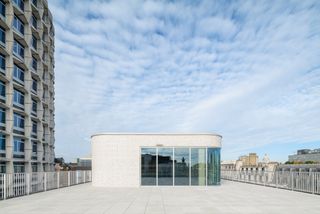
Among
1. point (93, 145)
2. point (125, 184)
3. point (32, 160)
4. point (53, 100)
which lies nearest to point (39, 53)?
point (53, 100)

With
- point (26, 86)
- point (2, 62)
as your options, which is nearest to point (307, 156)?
point (26, 86)

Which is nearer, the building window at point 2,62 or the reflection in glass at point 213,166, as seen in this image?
the reflection in glass at point 213,166

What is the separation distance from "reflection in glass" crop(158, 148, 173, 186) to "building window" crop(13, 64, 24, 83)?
17.0 meters

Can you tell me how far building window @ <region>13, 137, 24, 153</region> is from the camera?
29.7 metres

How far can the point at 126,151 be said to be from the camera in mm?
21281

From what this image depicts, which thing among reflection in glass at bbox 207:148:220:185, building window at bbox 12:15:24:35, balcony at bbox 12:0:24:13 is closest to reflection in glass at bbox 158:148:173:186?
reflection in glass at bbox 207:148:220:185

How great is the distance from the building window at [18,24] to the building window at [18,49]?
1.39 metres

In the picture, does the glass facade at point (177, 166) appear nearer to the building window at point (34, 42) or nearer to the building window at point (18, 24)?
the building window at point (18, 24)

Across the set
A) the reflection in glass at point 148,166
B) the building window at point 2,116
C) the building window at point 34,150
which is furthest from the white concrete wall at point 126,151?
the building window at point 34,150

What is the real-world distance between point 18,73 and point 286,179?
2503 cm

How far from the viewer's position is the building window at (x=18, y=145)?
97.6 ft

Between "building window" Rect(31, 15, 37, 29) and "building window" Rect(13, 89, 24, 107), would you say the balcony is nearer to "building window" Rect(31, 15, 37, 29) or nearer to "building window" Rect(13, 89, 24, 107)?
"building window" Rect(31, 15, 37, 29)

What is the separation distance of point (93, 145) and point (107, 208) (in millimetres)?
11427

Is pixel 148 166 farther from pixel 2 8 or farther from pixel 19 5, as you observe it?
pixel 19 5
